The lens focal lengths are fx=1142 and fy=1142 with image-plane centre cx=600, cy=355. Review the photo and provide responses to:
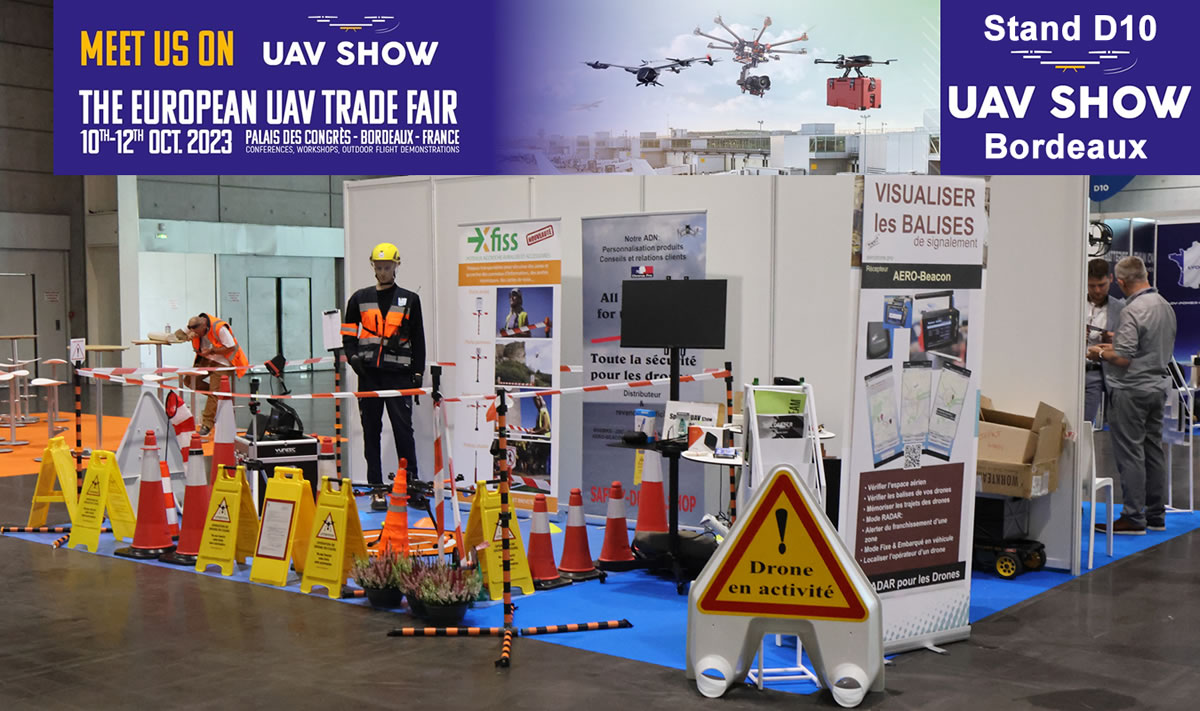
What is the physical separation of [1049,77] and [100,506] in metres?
7.60

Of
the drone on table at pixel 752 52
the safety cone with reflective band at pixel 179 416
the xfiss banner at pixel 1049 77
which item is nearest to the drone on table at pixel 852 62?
the drone on table at pixel 752 52

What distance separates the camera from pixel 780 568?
156 inches

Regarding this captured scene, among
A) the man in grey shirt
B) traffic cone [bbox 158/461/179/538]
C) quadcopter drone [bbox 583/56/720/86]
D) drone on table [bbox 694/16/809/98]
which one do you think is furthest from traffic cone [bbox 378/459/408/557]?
drone on table [bbox 694/16/809/98]

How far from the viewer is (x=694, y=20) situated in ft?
45.5

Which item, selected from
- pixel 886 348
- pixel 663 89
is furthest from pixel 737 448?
pixel 663 89

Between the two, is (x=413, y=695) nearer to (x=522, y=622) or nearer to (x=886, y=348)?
(x=522, y=622)

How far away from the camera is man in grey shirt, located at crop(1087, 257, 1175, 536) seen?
6980 millimetres

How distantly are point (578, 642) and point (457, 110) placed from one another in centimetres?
479

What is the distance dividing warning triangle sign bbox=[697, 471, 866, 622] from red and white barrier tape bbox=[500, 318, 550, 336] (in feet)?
11.2

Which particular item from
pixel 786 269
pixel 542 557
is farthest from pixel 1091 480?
pixel 542 557

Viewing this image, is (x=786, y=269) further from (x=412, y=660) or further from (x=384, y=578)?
(x=412, y=660)

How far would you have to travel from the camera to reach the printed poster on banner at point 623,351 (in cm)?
683

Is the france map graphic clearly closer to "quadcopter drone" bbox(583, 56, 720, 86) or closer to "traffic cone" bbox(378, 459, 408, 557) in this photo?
"quadcopter drone" bbox(583, 56, 720, 86)

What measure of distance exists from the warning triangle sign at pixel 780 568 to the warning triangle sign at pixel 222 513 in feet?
10.1
